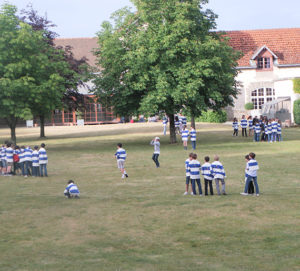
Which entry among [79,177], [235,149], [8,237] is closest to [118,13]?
[235,149]

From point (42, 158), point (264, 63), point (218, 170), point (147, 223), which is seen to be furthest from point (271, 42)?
point (147, 223)

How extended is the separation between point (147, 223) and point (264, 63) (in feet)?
155

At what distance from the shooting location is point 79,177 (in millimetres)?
22562

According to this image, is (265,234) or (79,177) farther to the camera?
(79,177)

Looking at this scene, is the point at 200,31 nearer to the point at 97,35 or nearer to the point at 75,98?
the point at 97,35

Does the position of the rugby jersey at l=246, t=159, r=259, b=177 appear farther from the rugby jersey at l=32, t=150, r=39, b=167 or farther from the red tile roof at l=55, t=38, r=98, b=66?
the red tile roof at l=55, t=38, r=98, b=66

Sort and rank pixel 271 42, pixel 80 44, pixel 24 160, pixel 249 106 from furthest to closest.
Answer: pixel 80 44
pixel 271 42
pixel 249 106
pixel 24 160

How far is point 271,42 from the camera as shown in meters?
59.0

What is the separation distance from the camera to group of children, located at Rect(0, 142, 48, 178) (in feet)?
74.6

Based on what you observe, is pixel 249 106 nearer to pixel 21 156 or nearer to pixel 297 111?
pixel 297 111

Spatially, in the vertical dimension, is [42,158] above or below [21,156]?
below

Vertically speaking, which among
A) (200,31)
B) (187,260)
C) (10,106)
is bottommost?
(187,260)

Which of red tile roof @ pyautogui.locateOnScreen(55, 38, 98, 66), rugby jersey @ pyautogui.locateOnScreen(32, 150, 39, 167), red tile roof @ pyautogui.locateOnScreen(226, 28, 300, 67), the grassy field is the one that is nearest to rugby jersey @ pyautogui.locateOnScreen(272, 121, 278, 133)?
the grassy field

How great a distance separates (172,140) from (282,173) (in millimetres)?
16332
